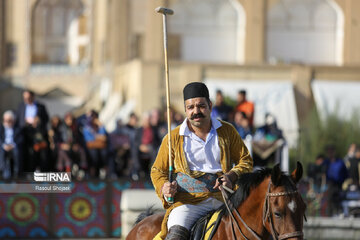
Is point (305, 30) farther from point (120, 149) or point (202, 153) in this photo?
point (202, 153)

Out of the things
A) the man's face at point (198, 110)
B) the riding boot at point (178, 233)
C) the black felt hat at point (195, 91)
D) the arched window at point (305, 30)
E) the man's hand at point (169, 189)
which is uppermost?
the arched window at point (305, 30)

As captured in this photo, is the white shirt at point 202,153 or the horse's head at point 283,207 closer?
the horse's head at point 283,207

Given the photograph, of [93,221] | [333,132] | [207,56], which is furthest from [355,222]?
[207,56]

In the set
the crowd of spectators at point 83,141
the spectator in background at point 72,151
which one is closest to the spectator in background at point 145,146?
the crowd of spectators at point 83,141

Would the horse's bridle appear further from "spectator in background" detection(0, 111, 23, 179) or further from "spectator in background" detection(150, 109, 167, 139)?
"spectator in background" detection(150, 109, 167, 139)

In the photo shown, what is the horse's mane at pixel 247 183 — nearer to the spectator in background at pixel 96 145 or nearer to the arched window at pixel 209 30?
the spectator in background at pixel 96 145

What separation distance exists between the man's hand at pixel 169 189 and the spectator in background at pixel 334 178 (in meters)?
8.01

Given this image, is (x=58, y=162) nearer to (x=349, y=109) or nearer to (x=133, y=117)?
(x=133, y=117)

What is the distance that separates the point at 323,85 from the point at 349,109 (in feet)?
5.49

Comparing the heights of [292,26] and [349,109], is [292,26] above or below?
above

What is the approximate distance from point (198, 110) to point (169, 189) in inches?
26.3

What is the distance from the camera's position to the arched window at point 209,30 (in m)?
35.9

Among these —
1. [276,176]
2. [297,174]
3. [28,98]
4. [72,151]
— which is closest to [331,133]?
[72,151]

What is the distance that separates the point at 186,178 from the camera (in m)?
6.69
